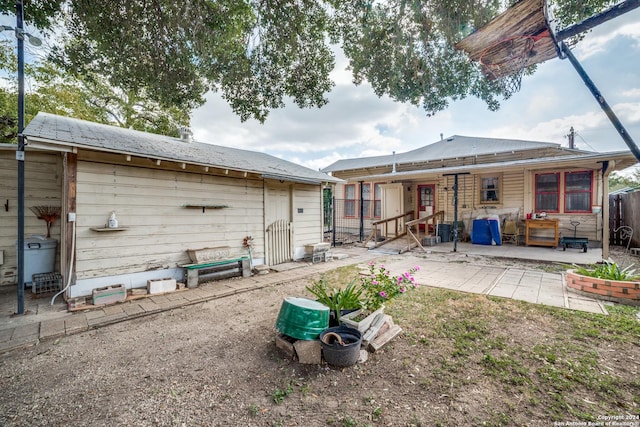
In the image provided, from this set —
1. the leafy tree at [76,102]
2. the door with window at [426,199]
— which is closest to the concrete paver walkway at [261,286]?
the door with window at [426,199]

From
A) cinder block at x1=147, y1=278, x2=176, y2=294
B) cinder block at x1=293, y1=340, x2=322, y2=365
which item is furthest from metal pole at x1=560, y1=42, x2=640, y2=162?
cinder block at x1=147, y1=278, x2=176, y2=294

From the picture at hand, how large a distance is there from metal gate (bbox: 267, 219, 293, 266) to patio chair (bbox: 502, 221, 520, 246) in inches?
309

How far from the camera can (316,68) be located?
5.79 meters

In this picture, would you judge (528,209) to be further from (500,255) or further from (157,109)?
(157,109)

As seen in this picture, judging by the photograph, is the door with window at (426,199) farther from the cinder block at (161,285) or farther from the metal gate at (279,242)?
the cinder block at (161,285)

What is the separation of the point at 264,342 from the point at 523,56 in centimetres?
422

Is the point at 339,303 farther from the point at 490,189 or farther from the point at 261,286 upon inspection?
the point at 490,189

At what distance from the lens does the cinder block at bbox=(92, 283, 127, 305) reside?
4.00 metres

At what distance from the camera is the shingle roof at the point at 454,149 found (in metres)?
10.1

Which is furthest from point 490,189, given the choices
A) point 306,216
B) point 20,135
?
point 20,135

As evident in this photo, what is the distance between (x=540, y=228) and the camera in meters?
8.95

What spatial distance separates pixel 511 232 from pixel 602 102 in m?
8.33

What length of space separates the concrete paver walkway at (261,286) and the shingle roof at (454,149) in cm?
597

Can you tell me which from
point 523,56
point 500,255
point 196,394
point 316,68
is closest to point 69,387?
point 196,394
